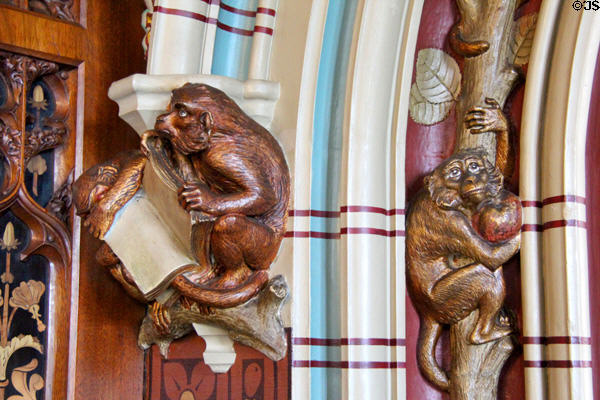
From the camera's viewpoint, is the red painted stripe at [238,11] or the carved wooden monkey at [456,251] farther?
the red painted stripe at [238,11]

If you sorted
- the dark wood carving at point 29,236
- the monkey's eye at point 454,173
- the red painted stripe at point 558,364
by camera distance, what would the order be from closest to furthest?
the red painted stripe at point 558,364, the monkey's eye at point 454,173, the dark wood carving at point 29,236

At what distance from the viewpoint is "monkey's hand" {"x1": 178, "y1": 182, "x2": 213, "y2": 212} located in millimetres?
1375

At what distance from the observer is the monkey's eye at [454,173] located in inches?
55.7

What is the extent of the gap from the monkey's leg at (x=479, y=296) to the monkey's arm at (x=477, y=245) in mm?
18

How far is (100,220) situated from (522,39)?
75 centimetres

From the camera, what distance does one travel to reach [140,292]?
5.02ft

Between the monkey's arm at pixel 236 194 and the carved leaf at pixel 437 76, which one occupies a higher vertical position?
the carved leaf at pixel 437 76

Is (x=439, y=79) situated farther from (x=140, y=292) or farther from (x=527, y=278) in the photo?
(x=140, y=292)

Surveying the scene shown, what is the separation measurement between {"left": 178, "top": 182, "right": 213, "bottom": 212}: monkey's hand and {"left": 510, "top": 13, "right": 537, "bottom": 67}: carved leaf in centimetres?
55

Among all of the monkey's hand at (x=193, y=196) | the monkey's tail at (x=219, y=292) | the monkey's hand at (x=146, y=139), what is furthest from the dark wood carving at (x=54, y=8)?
the monkey's tail at (x=219, y=292)

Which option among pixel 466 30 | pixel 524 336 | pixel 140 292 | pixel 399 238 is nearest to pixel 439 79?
pixel 466 30

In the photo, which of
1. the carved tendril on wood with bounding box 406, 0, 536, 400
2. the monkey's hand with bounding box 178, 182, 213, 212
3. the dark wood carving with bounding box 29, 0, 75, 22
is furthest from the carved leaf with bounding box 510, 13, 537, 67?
the dark wood carving with bounding box 29, 0, 75, 22

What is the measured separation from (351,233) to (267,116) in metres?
0.25

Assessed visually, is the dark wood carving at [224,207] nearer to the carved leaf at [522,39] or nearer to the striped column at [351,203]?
the striped column at [351,203]
